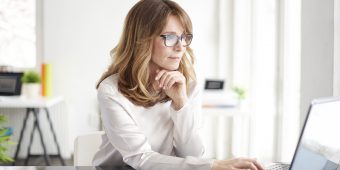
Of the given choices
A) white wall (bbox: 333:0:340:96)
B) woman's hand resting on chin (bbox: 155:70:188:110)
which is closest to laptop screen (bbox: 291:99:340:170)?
woman's hand resting on chin (bbox: 155:70:188:110)

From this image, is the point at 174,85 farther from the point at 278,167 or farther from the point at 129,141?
the point at 278,167

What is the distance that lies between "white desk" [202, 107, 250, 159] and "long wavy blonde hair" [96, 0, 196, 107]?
336 cm

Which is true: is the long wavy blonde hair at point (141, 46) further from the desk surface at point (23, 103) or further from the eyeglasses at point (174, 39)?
the desk surface at point (23, 103)

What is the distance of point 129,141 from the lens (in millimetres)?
1799

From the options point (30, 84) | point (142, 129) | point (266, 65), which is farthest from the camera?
point (30, 84)

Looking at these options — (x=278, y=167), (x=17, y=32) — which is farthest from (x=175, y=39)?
(x=17, y=32)

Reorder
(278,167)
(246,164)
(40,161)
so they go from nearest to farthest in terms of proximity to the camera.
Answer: (246,164)
(278,167)
(40,161)

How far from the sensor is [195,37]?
5.63m

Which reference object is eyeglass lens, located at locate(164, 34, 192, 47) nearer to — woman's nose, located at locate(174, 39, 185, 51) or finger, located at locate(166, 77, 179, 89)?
woman's nose, located at locate(174, 39, 185, 51)

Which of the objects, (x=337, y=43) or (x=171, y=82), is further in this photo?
(x=337, y=43)

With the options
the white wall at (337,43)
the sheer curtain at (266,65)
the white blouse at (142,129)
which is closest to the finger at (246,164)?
the white blouse at (142,129)

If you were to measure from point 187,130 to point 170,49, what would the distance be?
320 millimetres

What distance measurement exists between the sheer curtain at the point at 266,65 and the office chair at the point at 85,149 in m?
2.06

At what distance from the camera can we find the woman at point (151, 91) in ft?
6.19
